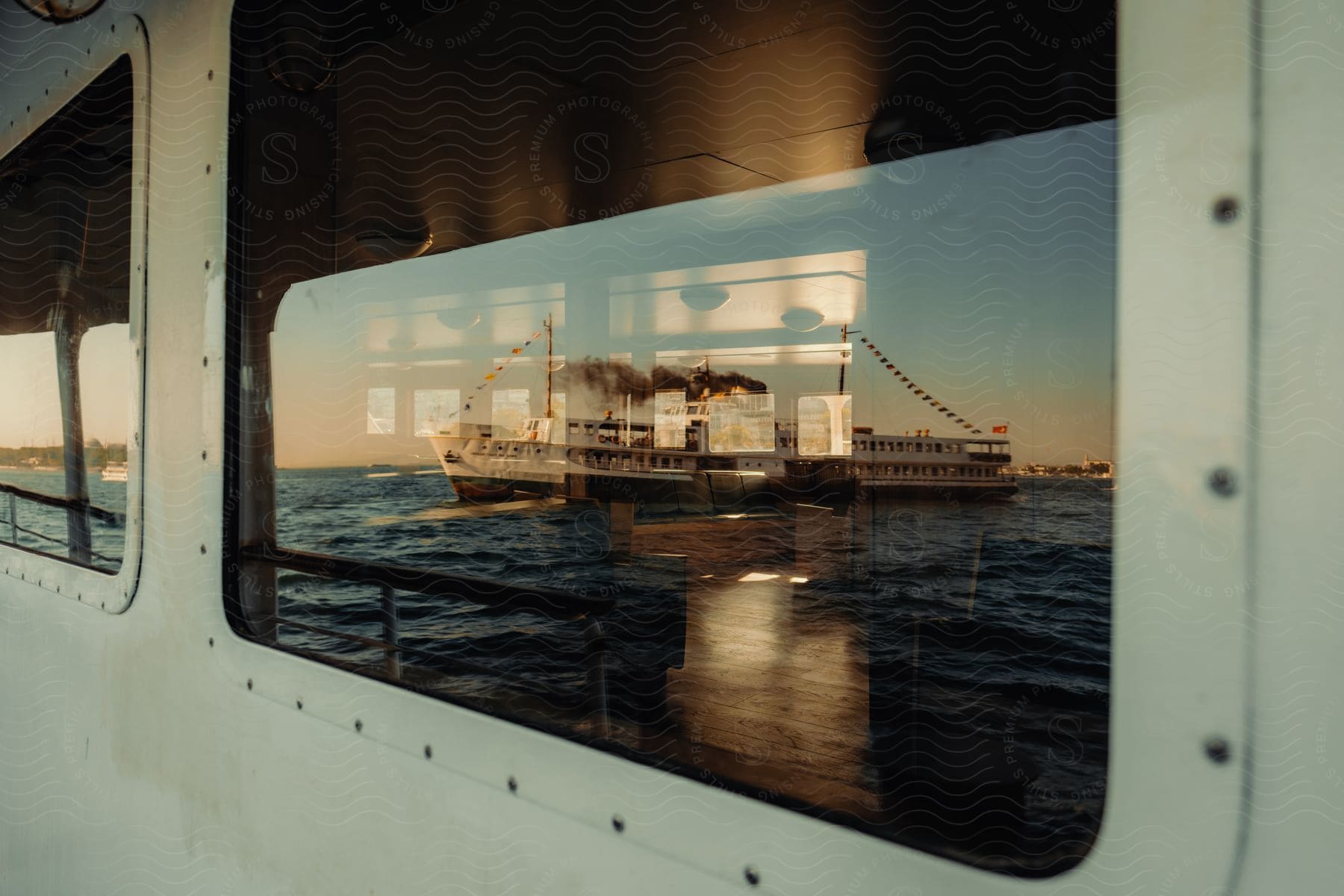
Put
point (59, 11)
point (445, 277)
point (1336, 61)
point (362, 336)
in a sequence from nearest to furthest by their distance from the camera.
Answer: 1. point (1336, 61)
2. point (362, 336)
3. point (59, 11)
4. point (445, 277)

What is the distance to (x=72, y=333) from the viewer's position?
6.50ft

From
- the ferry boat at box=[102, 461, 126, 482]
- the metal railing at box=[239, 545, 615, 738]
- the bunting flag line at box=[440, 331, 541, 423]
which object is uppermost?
the bunting flag line at box=[440, 331, 541, 423]

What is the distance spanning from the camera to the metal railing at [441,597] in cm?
107

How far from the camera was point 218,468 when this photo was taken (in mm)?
1290

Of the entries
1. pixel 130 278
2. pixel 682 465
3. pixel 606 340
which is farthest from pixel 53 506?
pixel 682 465

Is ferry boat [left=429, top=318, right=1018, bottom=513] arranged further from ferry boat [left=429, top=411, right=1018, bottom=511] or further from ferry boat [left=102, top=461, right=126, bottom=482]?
ferry boat [left=102, top=461, right=126, bottom=482]

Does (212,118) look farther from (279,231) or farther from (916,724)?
(916,724)

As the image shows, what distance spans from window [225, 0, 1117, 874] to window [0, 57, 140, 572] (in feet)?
1.24

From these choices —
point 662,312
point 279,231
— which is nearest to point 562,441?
point 662,312

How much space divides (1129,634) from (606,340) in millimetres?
4870

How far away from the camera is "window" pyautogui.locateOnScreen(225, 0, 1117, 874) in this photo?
35.5 inches

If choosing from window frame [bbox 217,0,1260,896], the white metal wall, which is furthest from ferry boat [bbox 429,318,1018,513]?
window frame [bbox 217,0,1260,896]

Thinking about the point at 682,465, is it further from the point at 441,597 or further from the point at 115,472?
the point at 441,597

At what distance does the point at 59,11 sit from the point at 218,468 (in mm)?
1126
